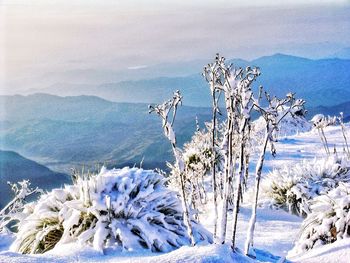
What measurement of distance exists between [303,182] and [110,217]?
676cm

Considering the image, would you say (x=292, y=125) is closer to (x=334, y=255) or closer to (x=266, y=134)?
(x=266, y=134)

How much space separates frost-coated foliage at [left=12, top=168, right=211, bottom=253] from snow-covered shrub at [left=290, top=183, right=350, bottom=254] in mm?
1228

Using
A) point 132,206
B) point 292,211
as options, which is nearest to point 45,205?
point 132,206

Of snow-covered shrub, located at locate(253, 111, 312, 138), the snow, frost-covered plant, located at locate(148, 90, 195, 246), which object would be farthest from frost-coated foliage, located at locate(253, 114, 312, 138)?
the snow

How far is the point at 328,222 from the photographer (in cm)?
598

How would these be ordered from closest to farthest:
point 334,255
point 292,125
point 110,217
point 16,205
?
point 334,255
point 110,217
point 16,205
point 292,125

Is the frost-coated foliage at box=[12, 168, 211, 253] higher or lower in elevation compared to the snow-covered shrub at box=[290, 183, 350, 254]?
higher

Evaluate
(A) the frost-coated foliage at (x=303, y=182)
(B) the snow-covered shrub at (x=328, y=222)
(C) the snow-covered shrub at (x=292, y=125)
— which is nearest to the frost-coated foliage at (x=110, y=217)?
(B) the snow-covered shrub at (x=328, y=222)

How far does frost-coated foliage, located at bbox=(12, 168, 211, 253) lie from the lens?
4781 mm

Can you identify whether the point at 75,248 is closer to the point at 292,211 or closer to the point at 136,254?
the point at 136,254

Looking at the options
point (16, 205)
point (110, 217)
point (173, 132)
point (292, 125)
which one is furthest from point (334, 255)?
point (292, 125)

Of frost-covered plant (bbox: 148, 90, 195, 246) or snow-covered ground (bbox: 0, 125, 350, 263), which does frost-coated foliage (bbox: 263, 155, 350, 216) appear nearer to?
snow-covered ground (bbox: 0, 125, 350, 263)

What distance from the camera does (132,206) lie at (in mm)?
5082

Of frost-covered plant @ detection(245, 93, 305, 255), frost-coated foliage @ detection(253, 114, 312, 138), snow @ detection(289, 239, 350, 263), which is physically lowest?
frost-coated foliage @ detection(253, 114, 312, 138)
